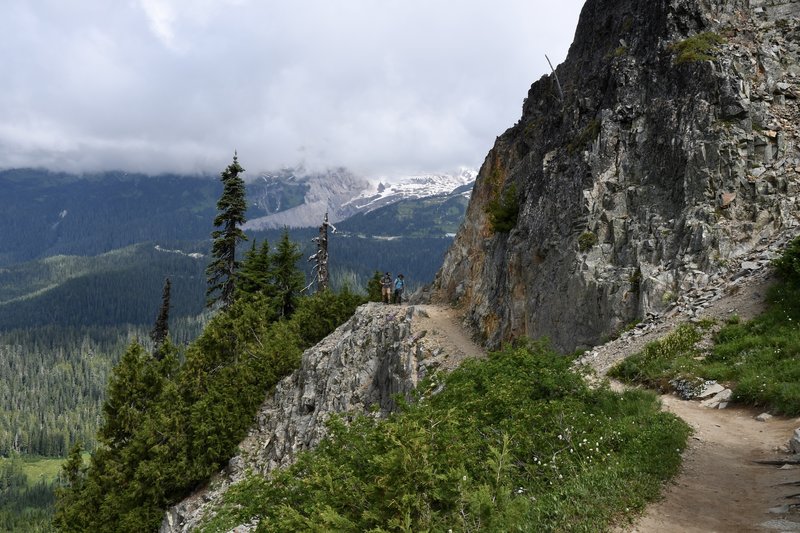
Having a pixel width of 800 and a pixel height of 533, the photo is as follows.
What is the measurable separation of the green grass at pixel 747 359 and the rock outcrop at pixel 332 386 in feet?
38.0

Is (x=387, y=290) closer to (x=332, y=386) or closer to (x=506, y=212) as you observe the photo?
(x=332, y=386)

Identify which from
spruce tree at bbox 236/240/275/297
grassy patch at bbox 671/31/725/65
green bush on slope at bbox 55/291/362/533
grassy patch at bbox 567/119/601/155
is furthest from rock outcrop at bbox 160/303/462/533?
grassy patch at bbox 671/31/725/65

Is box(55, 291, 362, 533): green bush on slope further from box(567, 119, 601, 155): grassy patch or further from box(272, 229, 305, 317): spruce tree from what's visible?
box(567, 119, 601, 155): grassy patch

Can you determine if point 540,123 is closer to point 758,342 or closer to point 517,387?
point 758,342

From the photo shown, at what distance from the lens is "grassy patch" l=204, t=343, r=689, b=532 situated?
7.11 meters

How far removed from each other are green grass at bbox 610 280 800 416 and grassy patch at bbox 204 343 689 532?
2648 mm

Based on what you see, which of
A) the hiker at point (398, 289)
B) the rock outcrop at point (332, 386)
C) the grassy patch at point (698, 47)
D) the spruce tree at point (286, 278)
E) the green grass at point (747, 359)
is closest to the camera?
the green grass at point (747, 359)

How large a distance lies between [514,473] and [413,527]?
270cm

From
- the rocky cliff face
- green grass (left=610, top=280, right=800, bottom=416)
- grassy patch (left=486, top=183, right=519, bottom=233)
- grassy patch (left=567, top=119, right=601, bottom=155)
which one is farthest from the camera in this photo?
grassy patch (left=486, top=183, right=519, bottom=233)

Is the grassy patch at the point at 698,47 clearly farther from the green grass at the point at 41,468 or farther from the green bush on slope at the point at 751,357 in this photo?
the green grass at the point at 41,468

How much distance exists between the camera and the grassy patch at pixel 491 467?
280 inches

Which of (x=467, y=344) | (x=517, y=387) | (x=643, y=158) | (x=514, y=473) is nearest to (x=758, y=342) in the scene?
(x=517, y=387)

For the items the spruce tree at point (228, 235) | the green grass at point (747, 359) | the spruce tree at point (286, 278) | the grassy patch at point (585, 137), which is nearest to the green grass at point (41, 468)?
the spruce tree at point (286, 278)

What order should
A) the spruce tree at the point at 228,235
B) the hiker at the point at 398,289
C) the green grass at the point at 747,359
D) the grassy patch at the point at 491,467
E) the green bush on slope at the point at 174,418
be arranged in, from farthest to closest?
the spruce tree at the point at 228,235
the hiker at the point at 398,289
the green bush on slope at the point at 174,418
the green grass at the point at 747,359
the grassy patch at the point at 491,467
